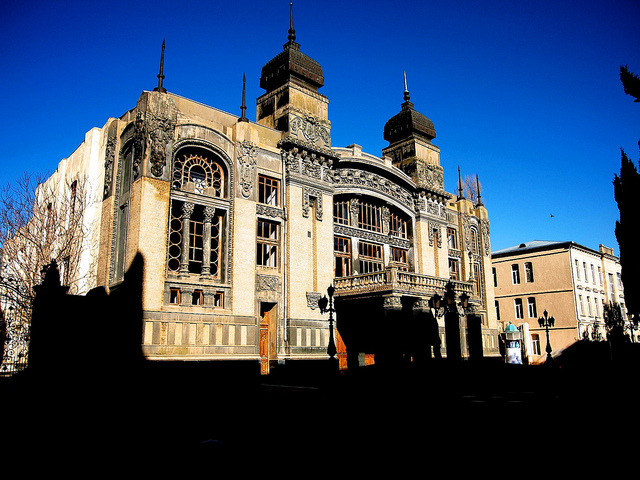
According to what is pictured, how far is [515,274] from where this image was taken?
54.0 meters

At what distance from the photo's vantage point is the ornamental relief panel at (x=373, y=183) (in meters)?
30.5

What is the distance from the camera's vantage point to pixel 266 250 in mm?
26484

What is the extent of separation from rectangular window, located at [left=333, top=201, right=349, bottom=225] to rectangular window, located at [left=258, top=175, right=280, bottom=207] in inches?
185

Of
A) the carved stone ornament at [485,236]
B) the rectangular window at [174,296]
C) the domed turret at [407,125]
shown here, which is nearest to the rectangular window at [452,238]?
the carved stone ornament at [485,236]

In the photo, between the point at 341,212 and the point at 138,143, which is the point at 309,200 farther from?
the point at 138,143

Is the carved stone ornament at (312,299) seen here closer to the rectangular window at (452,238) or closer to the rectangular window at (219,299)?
the rectangular window at (219,299)

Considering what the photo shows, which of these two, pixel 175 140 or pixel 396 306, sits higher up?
pixel 175 140

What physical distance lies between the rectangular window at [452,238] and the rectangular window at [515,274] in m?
18.5

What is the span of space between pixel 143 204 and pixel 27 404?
31.6 feet

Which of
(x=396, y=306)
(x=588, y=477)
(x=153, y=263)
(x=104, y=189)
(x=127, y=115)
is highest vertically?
(x=127, y=115)

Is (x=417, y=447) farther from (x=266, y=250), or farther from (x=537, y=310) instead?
(x=537, y=310)

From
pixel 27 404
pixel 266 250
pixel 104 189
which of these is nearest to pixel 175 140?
pixel 104 189

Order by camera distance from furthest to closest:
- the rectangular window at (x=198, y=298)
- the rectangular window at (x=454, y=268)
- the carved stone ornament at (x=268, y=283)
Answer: the rectangular window at (x=454, y=268)
the carved stone ornament at (x=268, y=283)
the rectangular window at (x=198, y=298)

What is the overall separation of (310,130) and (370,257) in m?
8.87
